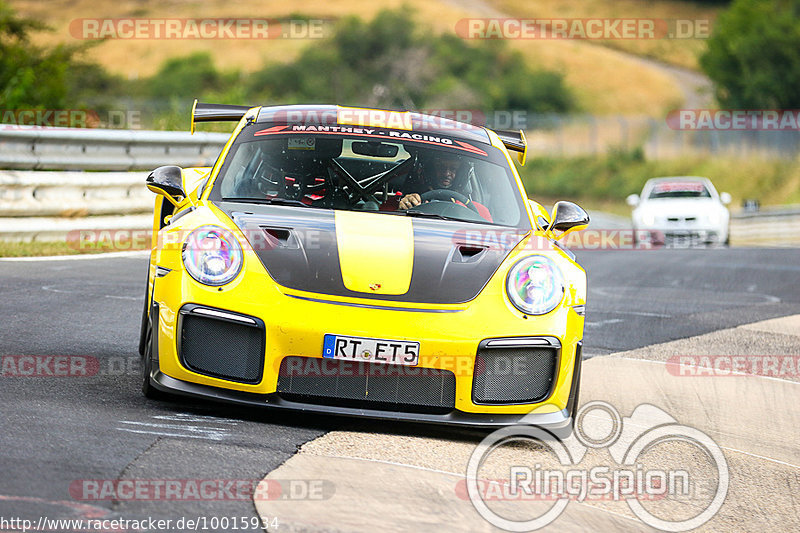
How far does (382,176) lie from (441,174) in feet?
1.08

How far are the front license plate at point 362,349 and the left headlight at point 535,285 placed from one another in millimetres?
600

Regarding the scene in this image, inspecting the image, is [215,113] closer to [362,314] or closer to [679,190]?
[362,314]

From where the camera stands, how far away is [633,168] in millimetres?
49594

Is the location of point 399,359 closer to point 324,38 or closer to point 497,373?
point 497,373

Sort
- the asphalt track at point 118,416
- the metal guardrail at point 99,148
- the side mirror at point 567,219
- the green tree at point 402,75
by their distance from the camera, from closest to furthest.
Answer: the asphalt track at point 118,416 → the side mirror at point 567,219 → the metal guardrail at point 99,148 → the green tree at point 402,75

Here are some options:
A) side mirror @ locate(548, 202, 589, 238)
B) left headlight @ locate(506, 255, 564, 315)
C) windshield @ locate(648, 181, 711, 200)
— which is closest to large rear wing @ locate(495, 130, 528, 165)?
side mirror @ locate(548, 202, 589, 238)

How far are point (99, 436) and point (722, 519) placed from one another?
231 centimetres

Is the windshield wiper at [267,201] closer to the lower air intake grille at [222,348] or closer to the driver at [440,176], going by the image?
the driver at [440,176]

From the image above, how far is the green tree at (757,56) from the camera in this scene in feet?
191

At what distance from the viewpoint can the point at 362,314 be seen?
477cm

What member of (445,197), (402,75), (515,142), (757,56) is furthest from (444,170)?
(402,75)

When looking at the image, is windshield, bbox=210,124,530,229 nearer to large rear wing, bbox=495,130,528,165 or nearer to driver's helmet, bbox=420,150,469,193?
driver's helmet, bbox=420,150,469,193

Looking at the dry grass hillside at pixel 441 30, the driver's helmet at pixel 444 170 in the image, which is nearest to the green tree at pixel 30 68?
the driver's helmet at pixel 444 170

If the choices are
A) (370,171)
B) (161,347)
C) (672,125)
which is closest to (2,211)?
(370,171)
